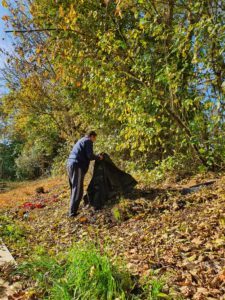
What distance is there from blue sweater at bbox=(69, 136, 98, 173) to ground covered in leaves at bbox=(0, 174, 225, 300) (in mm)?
976

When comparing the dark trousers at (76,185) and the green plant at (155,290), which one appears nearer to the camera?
the green plant at (155,290)

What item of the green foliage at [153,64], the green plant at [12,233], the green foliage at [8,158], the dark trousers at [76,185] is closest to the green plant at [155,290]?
the green foliage at [153,64]

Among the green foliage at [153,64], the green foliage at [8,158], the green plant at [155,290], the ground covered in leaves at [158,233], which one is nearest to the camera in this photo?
the green plant at [155,290]

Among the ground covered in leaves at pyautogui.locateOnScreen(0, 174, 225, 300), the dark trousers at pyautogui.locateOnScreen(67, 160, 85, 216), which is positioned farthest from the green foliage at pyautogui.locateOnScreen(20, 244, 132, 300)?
the dark trousers at pyautogui.locateOnScreen(67, 160, 85, 216)

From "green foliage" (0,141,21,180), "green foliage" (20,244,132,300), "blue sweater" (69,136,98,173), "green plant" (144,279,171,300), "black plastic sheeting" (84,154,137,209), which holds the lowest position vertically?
"green plant" (144,279,171,300)

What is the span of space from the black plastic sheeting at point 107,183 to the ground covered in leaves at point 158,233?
0.24m

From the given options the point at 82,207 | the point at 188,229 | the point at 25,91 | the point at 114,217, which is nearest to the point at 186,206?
the point at 188,229

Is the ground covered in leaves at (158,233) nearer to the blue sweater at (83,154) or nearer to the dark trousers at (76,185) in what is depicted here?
the dark trousers at (76,185)

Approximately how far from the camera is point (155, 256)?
3.67 metres

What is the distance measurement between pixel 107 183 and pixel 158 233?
94.5 inches

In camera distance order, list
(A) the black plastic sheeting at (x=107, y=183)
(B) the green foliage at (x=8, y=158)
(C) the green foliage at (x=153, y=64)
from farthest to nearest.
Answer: (B) the green foliage at (x=8, y=158) < (A) the black plastic sheeting at (x=107, y=183) < (C) the green foliage at (x=153, y=64)

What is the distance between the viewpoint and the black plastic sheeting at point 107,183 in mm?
6516

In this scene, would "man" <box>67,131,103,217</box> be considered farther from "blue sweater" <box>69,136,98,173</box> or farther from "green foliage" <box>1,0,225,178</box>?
"green foliage" <box>1,0,225,178</box>

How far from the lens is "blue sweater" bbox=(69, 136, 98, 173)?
6242 millimetres
